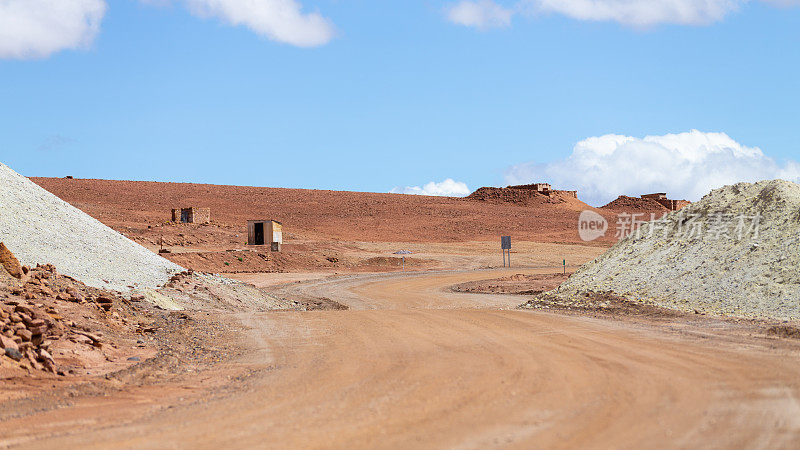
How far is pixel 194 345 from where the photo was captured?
1409 centimetres

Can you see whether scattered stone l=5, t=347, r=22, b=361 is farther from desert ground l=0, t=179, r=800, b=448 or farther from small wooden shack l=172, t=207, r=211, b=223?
small wooden shack l=172, t=207, r=211, b=223

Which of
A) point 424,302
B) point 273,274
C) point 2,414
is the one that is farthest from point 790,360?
point 273,274

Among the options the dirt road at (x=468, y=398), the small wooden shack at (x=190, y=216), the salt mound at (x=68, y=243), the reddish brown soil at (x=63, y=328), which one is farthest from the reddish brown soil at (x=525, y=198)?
the dirt road at (x=468, y=398)

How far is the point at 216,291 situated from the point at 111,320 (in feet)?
24.8

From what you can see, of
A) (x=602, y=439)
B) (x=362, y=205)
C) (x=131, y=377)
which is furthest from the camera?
(x=362, y=205)

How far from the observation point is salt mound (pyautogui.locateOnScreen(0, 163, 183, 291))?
66.2 feet

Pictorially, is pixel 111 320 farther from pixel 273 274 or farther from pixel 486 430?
pixel 273 274

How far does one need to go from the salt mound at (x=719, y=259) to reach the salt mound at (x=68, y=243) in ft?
45.8

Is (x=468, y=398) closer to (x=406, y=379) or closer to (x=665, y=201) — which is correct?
(x=406, y=379)

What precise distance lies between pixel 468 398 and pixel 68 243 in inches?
731

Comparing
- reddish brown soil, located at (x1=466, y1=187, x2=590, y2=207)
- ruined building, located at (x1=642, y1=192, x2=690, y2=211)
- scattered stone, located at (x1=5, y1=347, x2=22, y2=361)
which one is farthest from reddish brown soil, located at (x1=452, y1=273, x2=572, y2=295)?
ruined building, located at (x1=642, y1=192, x2=690, y2=211)

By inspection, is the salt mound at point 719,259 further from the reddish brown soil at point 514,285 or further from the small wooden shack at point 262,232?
the small wooden shack at point 262,232

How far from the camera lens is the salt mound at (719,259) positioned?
1786 centimetres

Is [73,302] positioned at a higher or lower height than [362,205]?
lower
